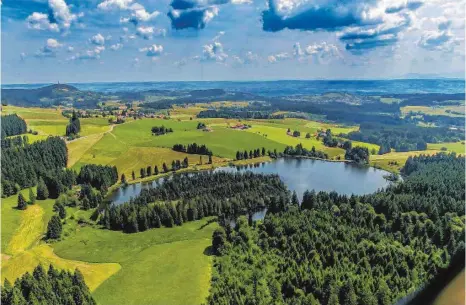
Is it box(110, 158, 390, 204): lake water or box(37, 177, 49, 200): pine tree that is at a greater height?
box(37, 177, 49, 200): pine tree

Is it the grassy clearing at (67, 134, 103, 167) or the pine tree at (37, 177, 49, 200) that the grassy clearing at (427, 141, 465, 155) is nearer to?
the grassy clearing at (67, 134, 103, 167)

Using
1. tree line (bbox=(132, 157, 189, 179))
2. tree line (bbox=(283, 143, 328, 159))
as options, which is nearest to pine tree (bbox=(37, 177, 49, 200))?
tree line (bbox=(132, 157, 189, 179))

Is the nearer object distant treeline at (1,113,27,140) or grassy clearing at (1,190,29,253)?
grassy clearing at (1,190,29,253)

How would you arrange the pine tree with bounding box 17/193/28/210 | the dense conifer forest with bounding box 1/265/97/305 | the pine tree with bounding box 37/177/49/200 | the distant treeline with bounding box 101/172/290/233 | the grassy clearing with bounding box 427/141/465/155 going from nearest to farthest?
the dense conifer forest with bounding box 1/265/97/305 → the distant treeline with bounding box 101/172/290/233 → the pine tree with bounding box 17/193/28/210 → the pine tree with bounding box 37/177/49/200 → the grassy clearing with bounding box 427/141/465/155

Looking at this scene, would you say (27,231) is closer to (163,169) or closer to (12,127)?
(163,169)

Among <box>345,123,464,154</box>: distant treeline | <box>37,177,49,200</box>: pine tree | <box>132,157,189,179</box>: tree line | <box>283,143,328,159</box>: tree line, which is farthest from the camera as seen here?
<box>345,123,464,154</box>: distant treeline

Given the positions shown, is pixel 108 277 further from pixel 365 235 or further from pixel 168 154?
pixel 168 154

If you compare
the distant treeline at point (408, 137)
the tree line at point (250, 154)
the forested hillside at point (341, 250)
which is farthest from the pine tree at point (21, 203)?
the distant treeline at point (408, 137)
